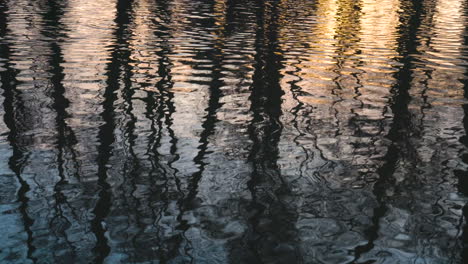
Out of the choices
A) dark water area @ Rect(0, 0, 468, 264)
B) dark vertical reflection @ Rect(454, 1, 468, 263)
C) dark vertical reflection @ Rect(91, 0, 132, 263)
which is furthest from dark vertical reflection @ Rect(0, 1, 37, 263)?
dark vertical reflection @ Rect(454, 1, 468, 263)

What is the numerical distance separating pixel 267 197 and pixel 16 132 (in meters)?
Result: 4.47

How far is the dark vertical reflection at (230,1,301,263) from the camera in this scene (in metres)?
5.35

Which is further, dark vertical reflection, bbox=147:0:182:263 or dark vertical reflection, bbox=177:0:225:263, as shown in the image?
dark vertical reflection, bbox=177:0:225:263

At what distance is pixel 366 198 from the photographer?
266 inches

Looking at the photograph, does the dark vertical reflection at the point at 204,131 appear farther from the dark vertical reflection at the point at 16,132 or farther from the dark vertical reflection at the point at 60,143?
the dark vertical reflection at the point at 16,132

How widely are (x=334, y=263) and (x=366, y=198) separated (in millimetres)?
1749

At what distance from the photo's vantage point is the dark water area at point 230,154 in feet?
18.2

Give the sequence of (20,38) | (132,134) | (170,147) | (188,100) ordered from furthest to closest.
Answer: (20,38) → (188,100) → (132,134) → (170,147)

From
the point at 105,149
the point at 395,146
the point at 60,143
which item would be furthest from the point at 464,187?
the point at 60,143

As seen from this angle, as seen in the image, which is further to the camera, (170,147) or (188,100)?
(188,100)

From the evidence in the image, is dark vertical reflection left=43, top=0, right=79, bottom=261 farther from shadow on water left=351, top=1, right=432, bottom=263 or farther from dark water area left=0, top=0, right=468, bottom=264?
shadow on water left=351, top=1, right=432, bottom=263

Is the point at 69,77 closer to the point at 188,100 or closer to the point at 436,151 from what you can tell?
the point at 188,100

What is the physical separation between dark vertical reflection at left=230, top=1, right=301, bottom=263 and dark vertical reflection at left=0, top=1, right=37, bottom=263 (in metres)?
2.06

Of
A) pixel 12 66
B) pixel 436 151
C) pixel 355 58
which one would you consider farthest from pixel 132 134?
pixel 355 58
